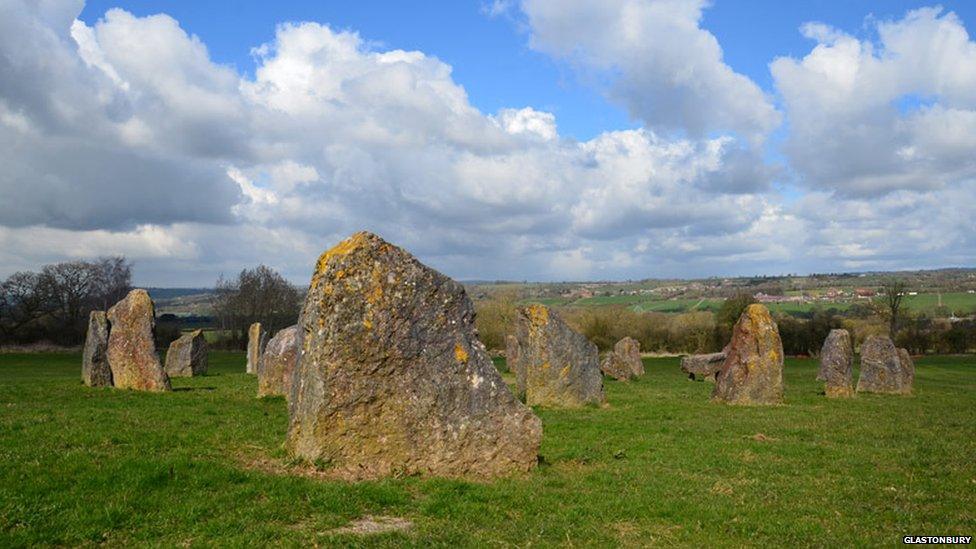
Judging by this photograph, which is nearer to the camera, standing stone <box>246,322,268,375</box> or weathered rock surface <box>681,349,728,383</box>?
standing stone <box>246,322,268,375</box>

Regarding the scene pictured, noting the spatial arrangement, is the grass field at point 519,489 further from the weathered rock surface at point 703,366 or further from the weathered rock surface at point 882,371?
the weathered rock surface at point 703,366

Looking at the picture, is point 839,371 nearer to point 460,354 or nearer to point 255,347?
point 460,354

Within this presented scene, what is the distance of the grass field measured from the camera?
7414 mm

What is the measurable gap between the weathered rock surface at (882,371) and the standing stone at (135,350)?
23.3 meters

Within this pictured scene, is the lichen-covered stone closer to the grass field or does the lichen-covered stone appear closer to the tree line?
the grass field

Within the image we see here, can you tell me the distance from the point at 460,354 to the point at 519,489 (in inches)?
81.3

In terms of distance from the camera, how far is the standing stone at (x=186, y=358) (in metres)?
31.9

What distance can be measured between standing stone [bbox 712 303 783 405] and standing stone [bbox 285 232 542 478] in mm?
12018

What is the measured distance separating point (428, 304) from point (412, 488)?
258 centimetres

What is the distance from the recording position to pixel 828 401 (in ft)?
71.3

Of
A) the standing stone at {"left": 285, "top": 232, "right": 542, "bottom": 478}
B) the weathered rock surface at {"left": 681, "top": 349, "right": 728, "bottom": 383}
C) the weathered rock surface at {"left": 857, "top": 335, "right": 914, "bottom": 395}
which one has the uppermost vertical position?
the standing stone at {"left": 285, "top": 232, "right": 542, "bottom": 478}

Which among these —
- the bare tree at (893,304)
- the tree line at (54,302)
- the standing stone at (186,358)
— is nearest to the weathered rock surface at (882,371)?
the standing stone at (186,358)

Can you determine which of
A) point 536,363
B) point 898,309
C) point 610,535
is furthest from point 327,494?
point 898,309

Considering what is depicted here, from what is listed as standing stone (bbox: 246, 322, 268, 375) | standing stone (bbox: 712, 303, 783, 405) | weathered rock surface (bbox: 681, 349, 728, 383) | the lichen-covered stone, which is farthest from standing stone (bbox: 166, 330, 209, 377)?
weathered rock surface (bbox: 681, 349, 728, 383)
